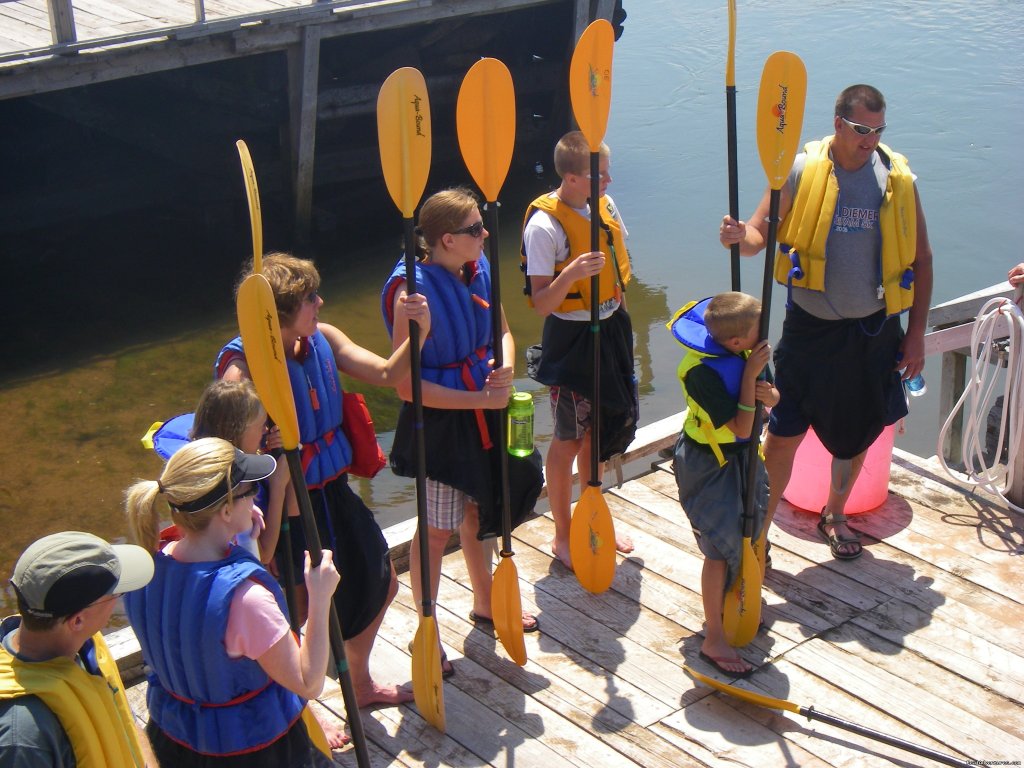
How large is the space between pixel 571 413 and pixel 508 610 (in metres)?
0.74

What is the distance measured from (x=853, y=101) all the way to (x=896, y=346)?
82 centimetres

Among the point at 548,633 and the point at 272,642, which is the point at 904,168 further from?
the point at 272,642

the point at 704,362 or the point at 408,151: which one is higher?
the point at 408,151

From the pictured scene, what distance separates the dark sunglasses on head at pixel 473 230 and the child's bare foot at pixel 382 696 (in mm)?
1280

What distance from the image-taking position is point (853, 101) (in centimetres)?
341

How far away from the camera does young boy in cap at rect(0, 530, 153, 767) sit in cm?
172

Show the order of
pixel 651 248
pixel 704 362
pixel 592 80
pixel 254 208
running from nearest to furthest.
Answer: pixel 254 208 < pixel 704 362 < pixel 592 80 < pixel 651 248

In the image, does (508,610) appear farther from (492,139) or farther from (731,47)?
(731,47)

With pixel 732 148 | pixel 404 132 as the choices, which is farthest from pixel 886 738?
pixel 404 132

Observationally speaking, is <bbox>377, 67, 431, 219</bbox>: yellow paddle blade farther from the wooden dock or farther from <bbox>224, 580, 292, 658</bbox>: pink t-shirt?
the wooden dock

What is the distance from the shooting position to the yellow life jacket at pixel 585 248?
11.4 feet

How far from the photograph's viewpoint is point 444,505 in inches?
127

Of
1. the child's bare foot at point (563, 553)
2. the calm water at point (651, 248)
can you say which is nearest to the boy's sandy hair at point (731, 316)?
the child's bare foot at point (563, 553)

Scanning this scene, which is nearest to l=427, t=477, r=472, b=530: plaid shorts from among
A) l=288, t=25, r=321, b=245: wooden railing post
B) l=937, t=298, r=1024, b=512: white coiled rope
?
l=937, t=298, r=1024, b=512: white coiled rope
